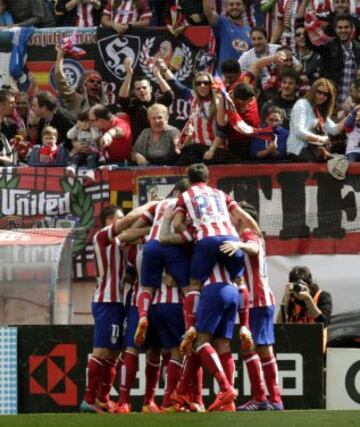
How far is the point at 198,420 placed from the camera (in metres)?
12.1

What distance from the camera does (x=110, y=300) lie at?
1452cm

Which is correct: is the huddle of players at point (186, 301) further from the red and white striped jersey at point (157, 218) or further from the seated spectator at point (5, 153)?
the seated spectator at point (5, 153)

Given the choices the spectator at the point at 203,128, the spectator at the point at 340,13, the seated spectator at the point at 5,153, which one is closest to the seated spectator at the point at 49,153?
the seated spectator at the point at 5,153

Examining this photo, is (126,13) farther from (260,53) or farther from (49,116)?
(260,53)

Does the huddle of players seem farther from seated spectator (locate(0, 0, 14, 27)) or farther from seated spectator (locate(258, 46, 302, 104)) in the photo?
seated spectator (locate(0, 0, 14, 27))

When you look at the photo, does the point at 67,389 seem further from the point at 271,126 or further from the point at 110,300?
the point at 271,126

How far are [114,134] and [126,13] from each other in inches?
113

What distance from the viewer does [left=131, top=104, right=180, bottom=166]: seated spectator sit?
17906 mm

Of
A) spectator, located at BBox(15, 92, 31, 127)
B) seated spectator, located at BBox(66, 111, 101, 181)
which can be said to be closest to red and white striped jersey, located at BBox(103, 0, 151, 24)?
spectator, located at BBox(15, 92, 31, 127)

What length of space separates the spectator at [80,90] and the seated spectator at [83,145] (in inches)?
26.0

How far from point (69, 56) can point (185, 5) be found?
1.60 metres

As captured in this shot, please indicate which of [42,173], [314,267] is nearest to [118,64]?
[42,173]

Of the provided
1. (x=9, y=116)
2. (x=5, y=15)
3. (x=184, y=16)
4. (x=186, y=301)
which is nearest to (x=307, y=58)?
(x=184, y=16)

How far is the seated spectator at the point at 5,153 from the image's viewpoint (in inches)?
734
